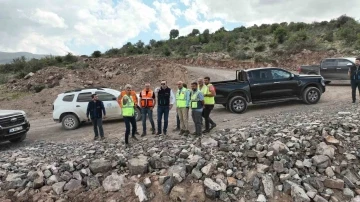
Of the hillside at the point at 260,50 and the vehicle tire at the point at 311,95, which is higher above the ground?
the hillside at the point at 260,50

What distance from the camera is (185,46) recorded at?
44656mm

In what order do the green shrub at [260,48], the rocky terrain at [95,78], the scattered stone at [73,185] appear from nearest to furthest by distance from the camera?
the scattered stone at [73,185] < the rocky terrain at [95,78] < the green shrub at [260,48]

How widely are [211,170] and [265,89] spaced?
21.4ft

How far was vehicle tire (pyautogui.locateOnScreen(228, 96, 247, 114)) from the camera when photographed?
1184 cm

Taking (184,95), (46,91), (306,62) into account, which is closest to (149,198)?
(184,95)

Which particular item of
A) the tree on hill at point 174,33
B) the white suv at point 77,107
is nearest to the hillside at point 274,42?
the tree on hill at point 174,33

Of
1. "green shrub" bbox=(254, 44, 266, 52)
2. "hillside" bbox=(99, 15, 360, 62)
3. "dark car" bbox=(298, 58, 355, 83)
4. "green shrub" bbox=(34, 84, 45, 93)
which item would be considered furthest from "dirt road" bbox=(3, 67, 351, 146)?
"green shrub" bbox=(254, 44, 266, 52)

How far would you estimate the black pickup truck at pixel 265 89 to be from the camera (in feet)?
38.9

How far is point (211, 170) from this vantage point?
6477mm

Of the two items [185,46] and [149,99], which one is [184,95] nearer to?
[149,99]

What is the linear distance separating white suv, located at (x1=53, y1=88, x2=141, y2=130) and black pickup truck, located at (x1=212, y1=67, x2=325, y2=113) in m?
3.53

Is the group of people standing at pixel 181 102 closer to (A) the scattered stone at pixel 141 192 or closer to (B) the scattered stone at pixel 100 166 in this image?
(B) the scattered stone at pixel 100 166

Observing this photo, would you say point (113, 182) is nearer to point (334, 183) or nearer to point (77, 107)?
point (334, 183)

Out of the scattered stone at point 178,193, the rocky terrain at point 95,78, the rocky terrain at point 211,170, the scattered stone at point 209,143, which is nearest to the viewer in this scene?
the scattered stone at point 178,193
